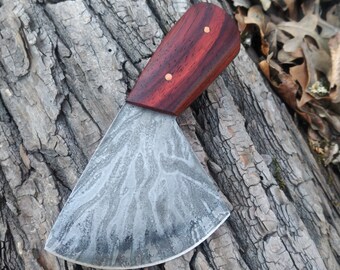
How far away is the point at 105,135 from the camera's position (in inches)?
63.3

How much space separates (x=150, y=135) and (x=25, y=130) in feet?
1.46

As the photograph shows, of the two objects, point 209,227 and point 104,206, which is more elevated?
point 104,206

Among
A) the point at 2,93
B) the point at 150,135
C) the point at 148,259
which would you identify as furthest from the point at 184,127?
the point at 2,93

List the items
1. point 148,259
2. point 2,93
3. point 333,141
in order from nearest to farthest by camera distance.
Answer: point 148,259, point 2,93, point 333,141

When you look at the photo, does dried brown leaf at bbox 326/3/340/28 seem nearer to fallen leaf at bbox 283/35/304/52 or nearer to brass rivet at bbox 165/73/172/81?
fallen leaf at bbox 283/35/304/52

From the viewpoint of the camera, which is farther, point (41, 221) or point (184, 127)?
point (184, 127)

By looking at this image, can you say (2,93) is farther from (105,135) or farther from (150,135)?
(150,135)

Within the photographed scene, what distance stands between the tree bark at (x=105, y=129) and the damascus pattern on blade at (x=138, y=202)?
11cm

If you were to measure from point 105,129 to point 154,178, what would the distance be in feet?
0.93

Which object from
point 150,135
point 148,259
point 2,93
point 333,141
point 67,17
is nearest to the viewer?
point 148,259

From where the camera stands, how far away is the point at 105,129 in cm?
172

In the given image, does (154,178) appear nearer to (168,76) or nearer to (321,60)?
(168,76)

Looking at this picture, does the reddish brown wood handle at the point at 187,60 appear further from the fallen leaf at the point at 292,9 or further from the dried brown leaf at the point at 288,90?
the fallen leaf at the point at 292,9

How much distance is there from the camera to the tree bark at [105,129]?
163 centimetres
